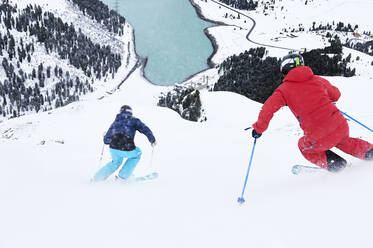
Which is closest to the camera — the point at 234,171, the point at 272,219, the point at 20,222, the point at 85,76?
the point at 272,219

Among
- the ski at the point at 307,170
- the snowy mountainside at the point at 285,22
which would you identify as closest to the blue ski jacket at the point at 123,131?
the ski at the point at 307,170

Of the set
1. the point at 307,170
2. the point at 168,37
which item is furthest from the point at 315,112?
the point at 168,37

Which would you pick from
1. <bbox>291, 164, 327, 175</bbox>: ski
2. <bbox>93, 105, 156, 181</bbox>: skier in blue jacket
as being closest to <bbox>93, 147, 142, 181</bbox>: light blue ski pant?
<bbox>93, 105, 156, 181</bbox>: skier in blue jacket

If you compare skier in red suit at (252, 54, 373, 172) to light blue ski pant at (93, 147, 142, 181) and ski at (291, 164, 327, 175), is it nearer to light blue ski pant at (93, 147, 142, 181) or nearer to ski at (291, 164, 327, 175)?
ski at (291, 164, 327, 175)

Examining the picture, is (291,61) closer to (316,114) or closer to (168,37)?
(316,114)

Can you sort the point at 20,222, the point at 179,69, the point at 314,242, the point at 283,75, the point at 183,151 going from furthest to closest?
the point at 179,69, the point at 183,151, the point at 283,75, the point at 20,222, the point at 314,242

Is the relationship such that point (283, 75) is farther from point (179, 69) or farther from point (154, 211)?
point (179, 69)

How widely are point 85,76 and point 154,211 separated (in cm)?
10259

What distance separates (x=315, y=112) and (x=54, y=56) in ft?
391

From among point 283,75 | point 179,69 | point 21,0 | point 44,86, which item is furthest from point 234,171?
point 21,0

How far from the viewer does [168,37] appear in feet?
383

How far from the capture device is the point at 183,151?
10273 mm

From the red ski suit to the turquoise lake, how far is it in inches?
3018

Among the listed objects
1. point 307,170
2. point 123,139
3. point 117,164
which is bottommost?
point 117,164
